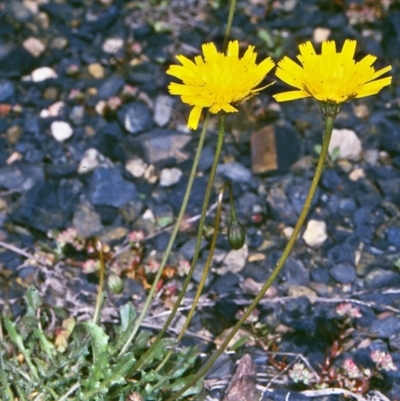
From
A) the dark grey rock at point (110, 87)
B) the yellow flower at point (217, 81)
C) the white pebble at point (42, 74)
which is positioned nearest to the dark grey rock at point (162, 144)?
the dark grey rock at point (110, 87)

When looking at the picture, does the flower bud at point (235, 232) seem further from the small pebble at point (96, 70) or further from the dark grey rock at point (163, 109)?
the small pebble at point (96, 70)

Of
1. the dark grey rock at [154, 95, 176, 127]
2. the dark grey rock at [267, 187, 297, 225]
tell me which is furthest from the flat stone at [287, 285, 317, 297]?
the dark grey rock at [154, 95, 176, 127]

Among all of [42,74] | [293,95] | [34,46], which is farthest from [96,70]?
[293,95]

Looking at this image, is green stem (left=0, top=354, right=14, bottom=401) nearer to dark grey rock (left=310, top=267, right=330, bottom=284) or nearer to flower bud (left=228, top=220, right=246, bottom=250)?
flower bud (left=228, top=220, right=246, bottom=250)

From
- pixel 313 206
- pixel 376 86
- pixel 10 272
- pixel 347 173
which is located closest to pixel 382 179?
pixel 347 173

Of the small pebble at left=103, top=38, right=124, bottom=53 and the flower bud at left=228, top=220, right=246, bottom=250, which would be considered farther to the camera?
the small pebble at left=103, top=38, right=124, bottom=53

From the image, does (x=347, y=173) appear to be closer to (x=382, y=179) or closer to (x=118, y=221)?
(x=382, y=179)

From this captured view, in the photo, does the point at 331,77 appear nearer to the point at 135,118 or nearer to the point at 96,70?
the point at 135,118

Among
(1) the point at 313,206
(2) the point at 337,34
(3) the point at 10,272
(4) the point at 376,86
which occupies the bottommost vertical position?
(3) the point at 10,272

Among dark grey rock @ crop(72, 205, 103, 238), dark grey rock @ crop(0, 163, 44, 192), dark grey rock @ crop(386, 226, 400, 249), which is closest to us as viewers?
dark grey rock @ crop(386, 226, 400, 249)
